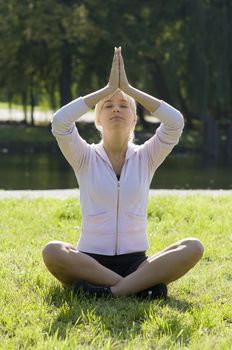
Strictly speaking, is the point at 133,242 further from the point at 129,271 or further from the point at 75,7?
the point at 75,7

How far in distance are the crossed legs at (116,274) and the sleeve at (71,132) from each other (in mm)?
563

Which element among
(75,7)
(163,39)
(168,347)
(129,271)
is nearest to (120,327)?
(168,347)

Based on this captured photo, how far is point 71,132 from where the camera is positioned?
4449mm

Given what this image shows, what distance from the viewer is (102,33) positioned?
29797 millimetres

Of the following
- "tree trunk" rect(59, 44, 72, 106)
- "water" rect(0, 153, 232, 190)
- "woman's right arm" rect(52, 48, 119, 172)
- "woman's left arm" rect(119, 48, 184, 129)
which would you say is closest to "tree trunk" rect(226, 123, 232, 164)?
"water" rect(0, 153, 232, 190)

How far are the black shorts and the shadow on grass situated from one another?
0.77 feet

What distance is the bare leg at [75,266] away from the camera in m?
4.39

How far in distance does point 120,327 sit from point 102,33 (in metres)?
26.8

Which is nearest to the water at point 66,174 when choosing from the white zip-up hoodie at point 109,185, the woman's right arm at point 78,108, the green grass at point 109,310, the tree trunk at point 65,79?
the tree trunk at point 65,79

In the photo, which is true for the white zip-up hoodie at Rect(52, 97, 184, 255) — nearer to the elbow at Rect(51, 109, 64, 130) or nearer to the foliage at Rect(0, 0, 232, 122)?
the elbow at Rect(51, 109, 64, 130)

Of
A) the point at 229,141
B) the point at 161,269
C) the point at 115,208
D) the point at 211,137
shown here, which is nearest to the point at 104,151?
the point at 115,208

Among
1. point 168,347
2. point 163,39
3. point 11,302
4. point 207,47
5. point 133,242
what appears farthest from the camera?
point 163,39

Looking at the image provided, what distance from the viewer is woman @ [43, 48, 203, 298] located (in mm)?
4406

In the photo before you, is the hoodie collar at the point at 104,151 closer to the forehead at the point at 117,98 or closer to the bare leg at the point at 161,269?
the forehead at the point at 117,98
